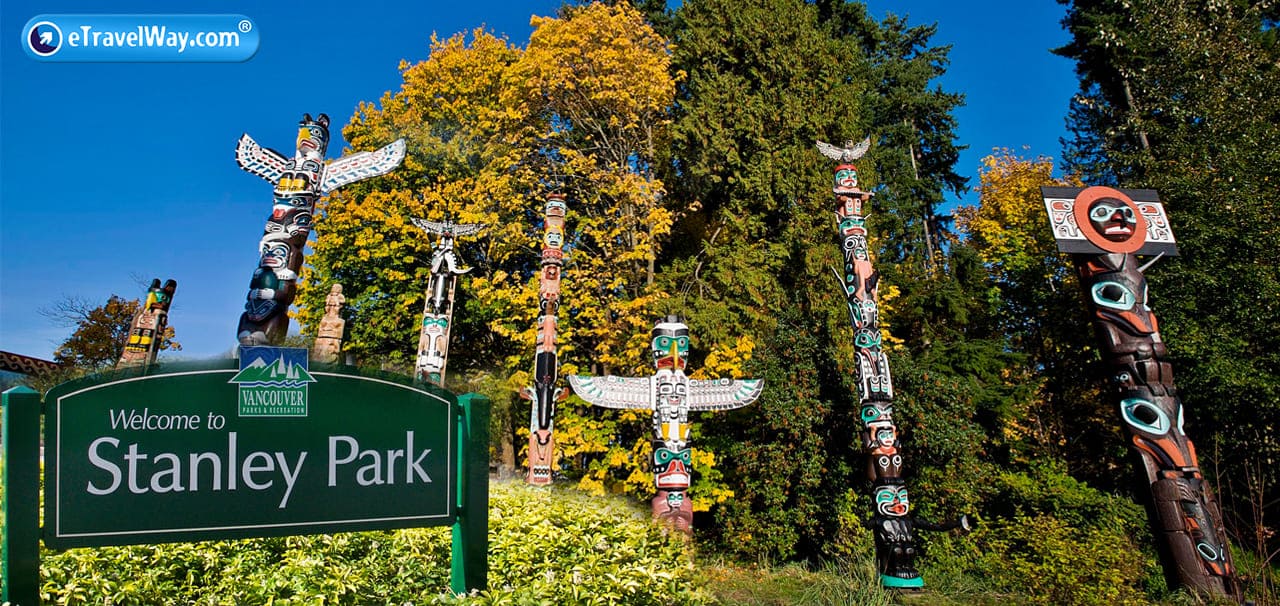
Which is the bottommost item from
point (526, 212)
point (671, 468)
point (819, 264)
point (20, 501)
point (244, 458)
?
point (671, 468)

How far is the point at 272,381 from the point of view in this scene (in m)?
3.61

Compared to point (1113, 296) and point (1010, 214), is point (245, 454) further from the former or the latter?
point (1010, 214)

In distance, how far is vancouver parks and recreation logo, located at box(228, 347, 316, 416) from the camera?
3.55 meters

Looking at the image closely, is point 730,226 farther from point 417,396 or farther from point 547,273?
point 417,396

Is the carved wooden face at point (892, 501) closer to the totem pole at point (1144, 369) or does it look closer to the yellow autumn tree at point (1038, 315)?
the totem pole at point (1144, 369)

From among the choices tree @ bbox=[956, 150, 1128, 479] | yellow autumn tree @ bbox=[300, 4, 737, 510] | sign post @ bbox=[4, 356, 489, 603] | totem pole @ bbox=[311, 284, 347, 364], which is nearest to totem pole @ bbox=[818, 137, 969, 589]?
yellow autumn tree @ bbox=[300, 4, 737, 510]

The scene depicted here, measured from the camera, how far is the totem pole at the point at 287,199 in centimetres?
1103

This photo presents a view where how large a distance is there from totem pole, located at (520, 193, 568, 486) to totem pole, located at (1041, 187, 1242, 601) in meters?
7.43

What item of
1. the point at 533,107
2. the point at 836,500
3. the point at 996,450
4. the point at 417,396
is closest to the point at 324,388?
the point at 417,396

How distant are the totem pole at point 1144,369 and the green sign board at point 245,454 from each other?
29.7ft

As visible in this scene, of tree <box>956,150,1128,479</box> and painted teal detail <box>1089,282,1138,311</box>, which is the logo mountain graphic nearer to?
painted teal detail <box>1089,282,1138,311</box>

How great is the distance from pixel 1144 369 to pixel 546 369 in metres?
8.33

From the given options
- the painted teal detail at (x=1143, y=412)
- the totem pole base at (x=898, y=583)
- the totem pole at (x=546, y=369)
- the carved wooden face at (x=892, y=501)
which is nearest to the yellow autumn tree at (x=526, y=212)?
the totem pole at (x=546, y=369)
